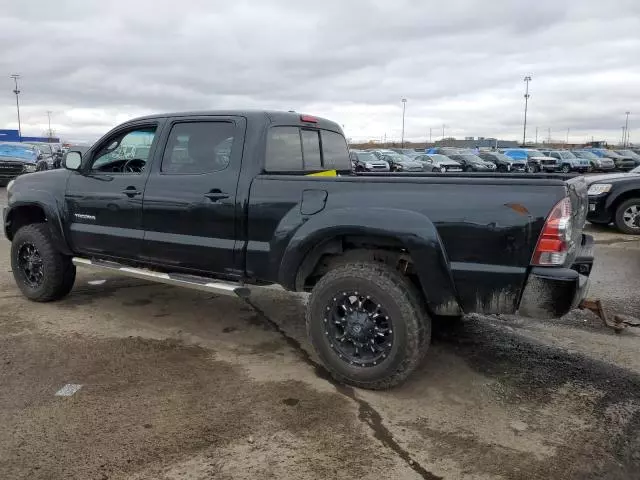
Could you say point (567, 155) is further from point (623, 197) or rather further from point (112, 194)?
point (112, 194)

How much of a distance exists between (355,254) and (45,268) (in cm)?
337

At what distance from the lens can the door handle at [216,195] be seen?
14.0 ft

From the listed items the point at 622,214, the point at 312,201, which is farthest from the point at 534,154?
the point at 312,201

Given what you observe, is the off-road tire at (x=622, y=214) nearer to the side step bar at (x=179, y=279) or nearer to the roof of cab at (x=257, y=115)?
the roof of cab at (x=257, y=115)

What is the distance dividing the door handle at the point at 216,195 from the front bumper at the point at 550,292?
226 cm

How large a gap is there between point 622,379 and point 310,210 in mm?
2542

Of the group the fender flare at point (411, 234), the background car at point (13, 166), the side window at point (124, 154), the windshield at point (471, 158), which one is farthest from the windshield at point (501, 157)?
the fender flare at point (411, 234)

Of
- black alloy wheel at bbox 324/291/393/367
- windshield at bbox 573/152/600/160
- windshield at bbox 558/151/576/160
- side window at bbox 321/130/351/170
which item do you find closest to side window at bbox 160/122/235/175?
side window at bbox 321/130/351/170

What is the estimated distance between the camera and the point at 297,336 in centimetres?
489

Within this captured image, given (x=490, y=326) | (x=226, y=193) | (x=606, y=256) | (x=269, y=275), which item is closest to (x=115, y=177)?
(x=226, y=193)

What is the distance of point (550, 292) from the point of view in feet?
10.7

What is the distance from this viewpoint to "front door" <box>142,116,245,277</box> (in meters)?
4.31

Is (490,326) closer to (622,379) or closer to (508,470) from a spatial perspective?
(622,379)

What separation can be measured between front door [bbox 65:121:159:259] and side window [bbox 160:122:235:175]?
0.75 feet
